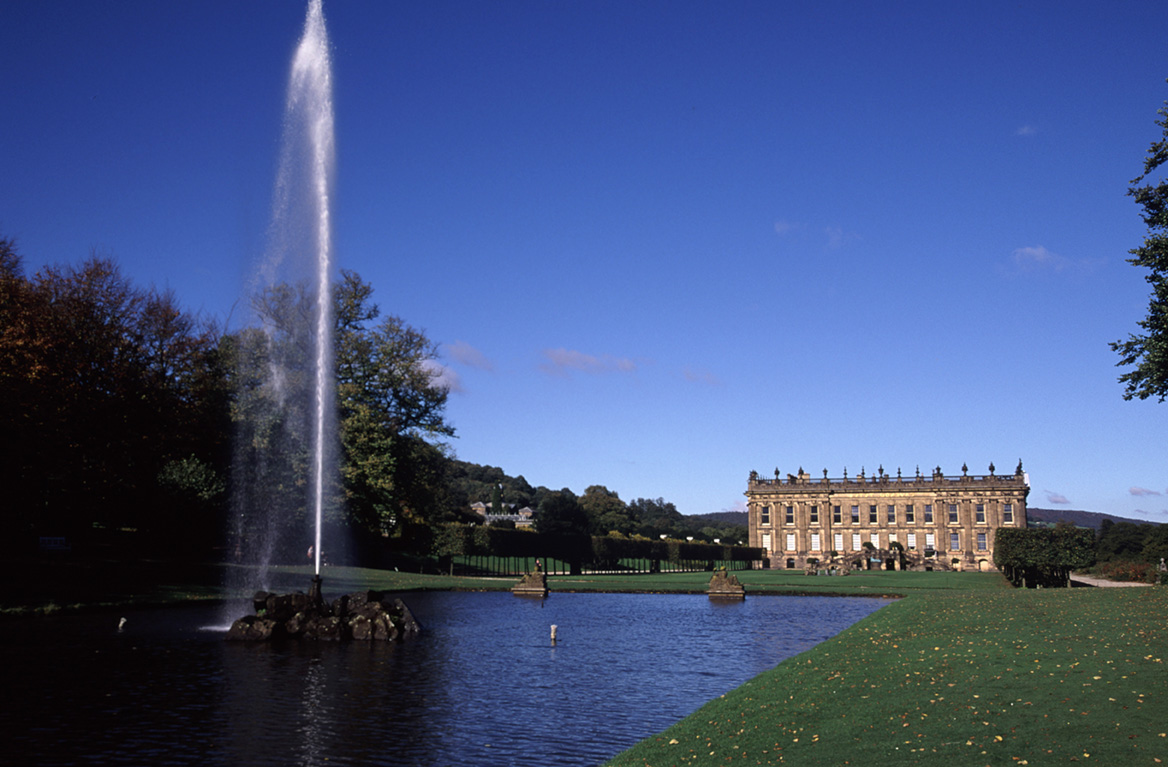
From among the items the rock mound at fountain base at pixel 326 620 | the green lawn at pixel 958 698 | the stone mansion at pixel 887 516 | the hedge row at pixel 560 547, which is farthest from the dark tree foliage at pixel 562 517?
the rock mound at fountain base at pixel 326 620

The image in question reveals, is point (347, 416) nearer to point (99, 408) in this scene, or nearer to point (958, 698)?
point (99, 408)

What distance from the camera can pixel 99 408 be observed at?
3866 centimetres

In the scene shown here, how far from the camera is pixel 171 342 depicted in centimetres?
4469

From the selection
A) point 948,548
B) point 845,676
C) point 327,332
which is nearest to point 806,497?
point 948,548

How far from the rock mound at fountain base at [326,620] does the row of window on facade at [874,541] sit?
91368mm

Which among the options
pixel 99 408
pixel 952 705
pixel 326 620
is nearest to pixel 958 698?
pixel 952 705

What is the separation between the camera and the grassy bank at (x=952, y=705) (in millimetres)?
10516

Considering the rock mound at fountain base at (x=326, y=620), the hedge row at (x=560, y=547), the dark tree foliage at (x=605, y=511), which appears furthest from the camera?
the dark tree foliage at (x=605, y=511)

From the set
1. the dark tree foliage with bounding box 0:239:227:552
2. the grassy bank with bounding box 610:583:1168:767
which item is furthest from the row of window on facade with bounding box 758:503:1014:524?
the grassy bank with bounding box 610:583:1168:767

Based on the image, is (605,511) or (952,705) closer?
(952,705)

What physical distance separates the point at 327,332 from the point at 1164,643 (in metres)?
27.4

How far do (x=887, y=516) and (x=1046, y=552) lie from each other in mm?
66311

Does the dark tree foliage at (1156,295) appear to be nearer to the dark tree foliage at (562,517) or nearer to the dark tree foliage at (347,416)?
the dark tree foliage at (347,416)

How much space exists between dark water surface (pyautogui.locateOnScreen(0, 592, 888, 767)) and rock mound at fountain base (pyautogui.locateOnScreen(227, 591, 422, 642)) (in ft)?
2.79
